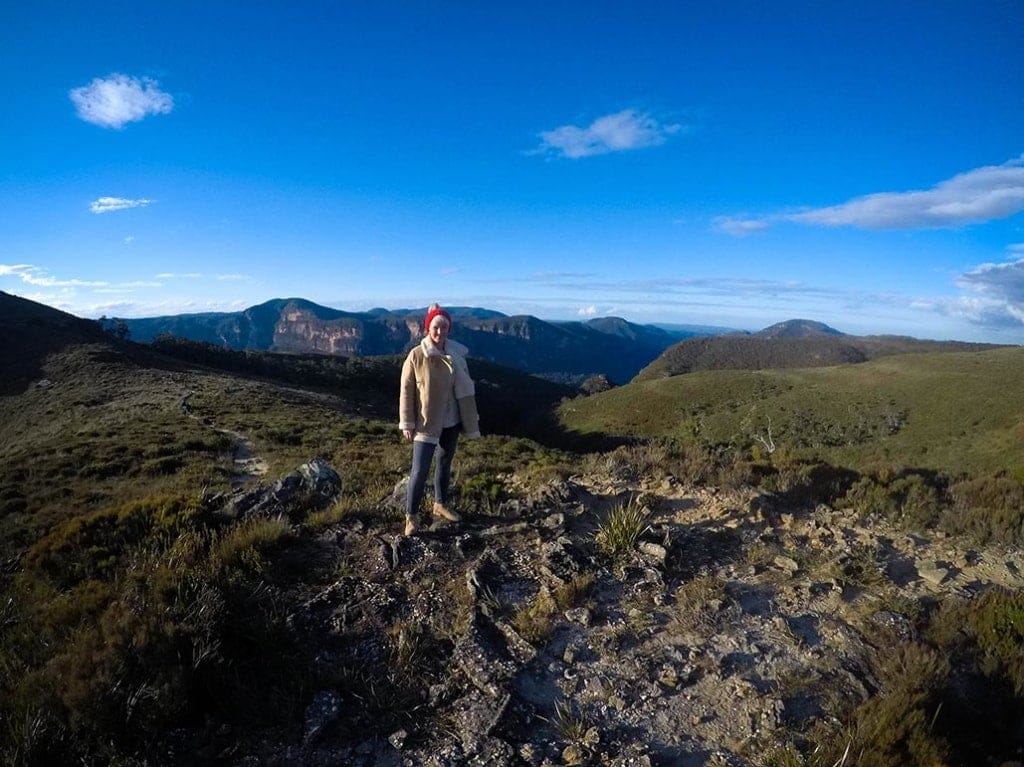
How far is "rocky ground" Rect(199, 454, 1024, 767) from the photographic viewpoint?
3285mm

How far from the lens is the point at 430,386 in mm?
5293

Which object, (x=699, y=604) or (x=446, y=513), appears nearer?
(x=699, y=604)

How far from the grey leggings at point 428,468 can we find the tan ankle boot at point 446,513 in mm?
56

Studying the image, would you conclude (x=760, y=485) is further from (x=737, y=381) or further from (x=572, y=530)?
(x=737, y=381)

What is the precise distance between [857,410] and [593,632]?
58.5m

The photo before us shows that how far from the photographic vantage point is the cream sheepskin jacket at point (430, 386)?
5.25 m

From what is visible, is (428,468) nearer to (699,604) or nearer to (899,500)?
(699,604)

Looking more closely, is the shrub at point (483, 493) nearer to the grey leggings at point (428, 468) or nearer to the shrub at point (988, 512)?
the grey leggings at point (428, 468)

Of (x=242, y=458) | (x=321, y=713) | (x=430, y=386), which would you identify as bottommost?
(x=242, y=458)

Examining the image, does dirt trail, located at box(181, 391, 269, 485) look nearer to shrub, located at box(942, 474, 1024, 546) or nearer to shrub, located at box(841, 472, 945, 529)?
shrub, located at box(841, 472, 945, 529)

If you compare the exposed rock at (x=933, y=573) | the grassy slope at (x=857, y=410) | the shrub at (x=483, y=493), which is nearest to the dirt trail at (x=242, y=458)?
the shrub at (x=483, y=493)

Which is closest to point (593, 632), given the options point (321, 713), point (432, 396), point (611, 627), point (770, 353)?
point (611, 627)

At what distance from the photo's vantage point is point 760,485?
7566 mm

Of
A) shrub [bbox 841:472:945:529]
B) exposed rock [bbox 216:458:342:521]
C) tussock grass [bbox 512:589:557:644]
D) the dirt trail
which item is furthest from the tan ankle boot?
the dirt trail
